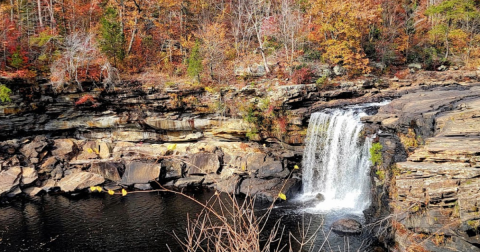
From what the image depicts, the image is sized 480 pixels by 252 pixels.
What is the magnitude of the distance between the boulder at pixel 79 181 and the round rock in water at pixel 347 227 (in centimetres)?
1704

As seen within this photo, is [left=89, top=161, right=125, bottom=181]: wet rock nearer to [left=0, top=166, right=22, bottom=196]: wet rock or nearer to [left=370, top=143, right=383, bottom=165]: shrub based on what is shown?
[left=0, top=166, right=22, bottom=196]: wet rock

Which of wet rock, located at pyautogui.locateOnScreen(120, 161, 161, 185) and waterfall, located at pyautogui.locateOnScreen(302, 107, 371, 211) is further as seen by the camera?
wet rock, located at pyautogui.locateOnScreen(120, 161, 161, 185)

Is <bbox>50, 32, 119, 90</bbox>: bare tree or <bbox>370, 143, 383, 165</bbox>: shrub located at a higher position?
<bbox>50, 32, 119, 90</bbox>: bare tree

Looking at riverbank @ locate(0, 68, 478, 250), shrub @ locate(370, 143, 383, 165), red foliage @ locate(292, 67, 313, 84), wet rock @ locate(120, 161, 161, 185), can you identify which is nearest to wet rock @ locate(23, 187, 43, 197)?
riverbank @ locate(0, 68, 478, 250)

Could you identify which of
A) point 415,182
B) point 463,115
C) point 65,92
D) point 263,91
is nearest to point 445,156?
point 415,182

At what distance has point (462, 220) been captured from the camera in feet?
34.9

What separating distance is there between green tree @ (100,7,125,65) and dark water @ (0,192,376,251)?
13.7 metres

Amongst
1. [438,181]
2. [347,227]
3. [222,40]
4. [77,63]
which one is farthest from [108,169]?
[438,181]

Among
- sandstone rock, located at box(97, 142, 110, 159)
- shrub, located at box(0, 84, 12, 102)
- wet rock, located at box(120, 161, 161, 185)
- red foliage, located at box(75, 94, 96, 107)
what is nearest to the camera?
wet rock, located at box(120, 161, 161, 185)

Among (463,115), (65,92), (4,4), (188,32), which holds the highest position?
(4,4)

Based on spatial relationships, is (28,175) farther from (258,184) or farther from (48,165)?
(258,184)

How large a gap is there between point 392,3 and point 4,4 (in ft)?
132

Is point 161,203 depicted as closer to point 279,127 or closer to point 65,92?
point 279,127

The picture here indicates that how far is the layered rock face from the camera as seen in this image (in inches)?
425
